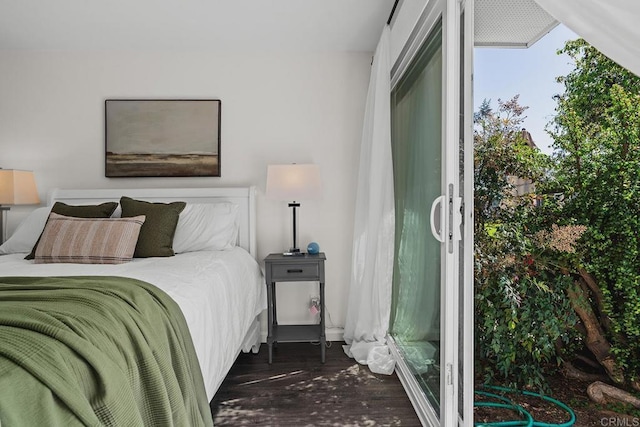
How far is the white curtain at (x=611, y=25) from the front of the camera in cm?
77

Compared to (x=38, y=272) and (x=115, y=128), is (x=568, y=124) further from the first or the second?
(x=115, y=128)

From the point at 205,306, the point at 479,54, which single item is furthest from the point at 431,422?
the point at 479,54

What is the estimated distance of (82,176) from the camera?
3.55 metres

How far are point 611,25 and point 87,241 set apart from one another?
2645 millimetres

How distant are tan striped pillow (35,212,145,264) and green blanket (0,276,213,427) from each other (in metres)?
0.90

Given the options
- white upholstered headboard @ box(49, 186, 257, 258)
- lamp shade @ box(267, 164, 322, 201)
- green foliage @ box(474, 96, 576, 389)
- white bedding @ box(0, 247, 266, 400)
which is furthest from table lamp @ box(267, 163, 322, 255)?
green foliage @ box(474, 96, 576, 389)

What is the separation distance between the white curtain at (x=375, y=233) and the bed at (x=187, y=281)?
0.80m

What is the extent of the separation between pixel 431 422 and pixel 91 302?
1609 mm

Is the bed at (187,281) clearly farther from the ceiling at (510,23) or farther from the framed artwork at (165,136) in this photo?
the ceiling at (510,23)

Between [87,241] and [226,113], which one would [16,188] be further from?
[226,113]

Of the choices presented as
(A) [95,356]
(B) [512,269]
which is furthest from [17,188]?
(B) [512,269]

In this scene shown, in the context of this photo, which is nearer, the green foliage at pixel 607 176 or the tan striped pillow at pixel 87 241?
the green foliage at pixel 607 176

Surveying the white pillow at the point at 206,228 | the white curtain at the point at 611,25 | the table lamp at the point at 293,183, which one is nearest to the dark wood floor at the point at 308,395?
the white pillow at the point at 206,228

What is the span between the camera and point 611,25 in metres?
0.81
